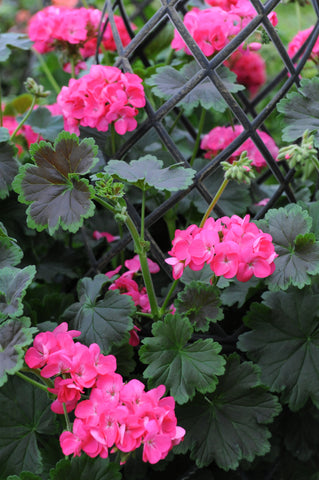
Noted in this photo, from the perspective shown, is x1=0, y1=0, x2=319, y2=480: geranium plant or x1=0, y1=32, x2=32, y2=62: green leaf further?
x1=0, y1=32, x2=32, y2=62: green leaf

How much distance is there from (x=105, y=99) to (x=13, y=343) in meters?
0.45

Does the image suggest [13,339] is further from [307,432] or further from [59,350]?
[307,432]

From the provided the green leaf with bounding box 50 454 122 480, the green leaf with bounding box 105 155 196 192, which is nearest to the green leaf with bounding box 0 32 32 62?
the green leaf with bounding box 105 155 196 192

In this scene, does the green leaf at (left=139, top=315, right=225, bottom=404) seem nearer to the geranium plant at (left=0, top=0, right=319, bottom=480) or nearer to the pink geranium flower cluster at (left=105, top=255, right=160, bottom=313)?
the geranium plant at (left=0, top=0, right=319, bottom=480)

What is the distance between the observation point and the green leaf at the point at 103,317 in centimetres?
87

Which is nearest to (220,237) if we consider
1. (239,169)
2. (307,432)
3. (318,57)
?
→ (239,169)

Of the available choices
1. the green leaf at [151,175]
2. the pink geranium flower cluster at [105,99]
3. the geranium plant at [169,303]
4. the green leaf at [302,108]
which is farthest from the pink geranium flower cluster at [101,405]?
the green leaf at [302,108]

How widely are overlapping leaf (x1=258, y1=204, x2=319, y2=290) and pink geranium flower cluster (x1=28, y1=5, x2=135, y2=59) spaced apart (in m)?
0.65

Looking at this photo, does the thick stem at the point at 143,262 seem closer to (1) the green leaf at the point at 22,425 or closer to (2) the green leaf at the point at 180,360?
(2) the green leaf at the point at 180,360

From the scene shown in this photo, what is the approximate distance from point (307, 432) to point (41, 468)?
1.55 ft

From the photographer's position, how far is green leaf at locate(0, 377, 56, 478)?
0.86 meters

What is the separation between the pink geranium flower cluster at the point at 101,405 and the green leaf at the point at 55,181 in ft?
0.57

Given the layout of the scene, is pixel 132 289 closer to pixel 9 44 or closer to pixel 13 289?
pixel 13 289

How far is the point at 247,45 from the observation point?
1103 millimetres
